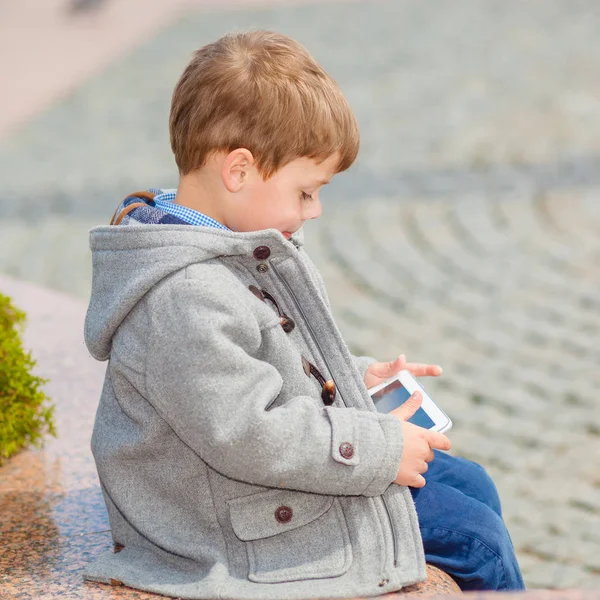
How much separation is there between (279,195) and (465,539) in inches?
38.9

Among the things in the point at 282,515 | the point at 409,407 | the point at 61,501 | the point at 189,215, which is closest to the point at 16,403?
the point at 61,501

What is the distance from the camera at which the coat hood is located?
7.86 feet

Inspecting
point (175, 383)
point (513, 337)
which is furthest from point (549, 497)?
point (175, 383)

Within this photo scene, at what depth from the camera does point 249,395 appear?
2.31 meters

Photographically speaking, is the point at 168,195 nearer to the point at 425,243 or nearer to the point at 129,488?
the point at 129,488

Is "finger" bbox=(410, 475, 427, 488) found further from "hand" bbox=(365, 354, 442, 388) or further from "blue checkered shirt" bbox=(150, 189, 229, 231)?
"blue checkered shirt" bbox=(150, 189, 229, 231)

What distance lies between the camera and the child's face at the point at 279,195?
2570 mm

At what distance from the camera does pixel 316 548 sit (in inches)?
99.0

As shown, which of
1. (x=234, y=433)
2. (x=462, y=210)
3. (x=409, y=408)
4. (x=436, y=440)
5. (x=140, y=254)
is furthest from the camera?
(x=462, y=210)

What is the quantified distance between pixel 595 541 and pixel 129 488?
7.29 ft

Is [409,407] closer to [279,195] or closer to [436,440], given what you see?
[436,440]

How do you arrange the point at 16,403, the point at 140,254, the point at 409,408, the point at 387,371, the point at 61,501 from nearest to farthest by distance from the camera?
1. the point at 140,254
2. the point at 409,408
3. the point at 387,371
4. the point at 61,501
5. the point at 16,403

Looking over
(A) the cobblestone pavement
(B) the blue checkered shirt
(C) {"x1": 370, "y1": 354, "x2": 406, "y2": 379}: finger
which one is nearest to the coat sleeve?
(B) the blue checkered shirt

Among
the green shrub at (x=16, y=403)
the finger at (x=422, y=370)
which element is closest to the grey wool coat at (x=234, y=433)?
the finger at (x=422, y=370)
